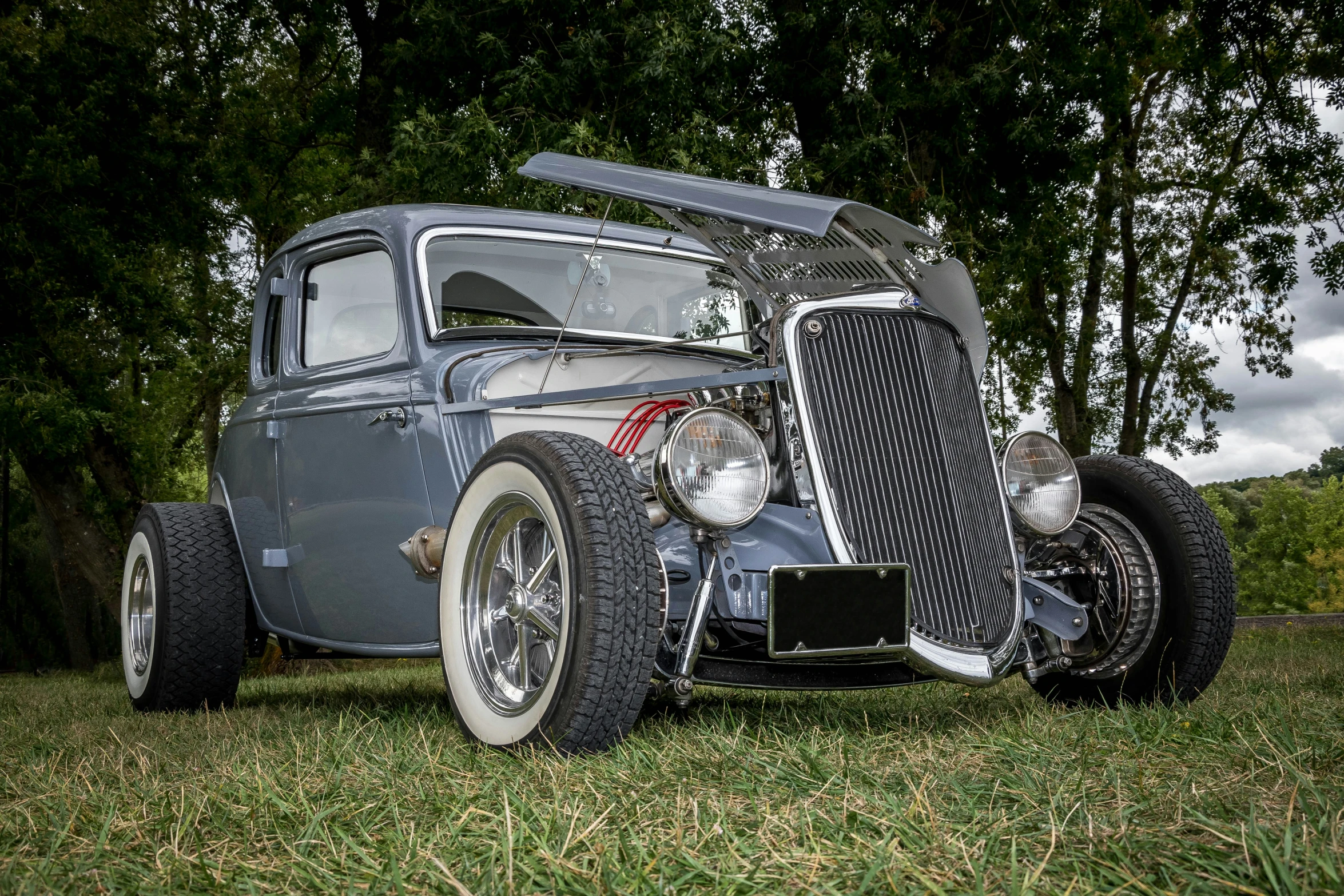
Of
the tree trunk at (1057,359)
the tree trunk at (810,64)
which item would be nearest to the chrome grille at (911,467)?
the tree trunk at (810,64)

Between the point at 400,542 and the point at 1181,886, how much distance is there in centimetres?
284

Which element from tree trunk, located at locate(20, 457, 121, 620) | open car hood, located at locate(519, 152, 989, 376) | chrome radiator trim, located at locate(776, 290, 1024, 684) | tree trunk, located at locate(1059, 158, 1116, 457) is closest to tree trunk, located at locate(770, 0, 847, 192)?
tree trunk, located at locate(1059, 158, 1116, 457)

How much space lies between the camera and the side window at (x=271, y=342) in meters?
5.02

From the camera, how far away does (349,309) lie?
14.7 feet

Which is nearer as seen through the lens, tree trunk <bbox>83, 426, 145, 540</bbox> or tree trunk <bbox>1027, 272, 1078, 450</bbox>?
tree trunk <bbox>83, 426, 145, 540</bbox>

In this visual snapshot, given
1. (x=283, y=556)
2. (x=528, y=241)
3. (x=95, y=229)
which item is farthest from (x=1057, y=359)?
(x=283, y=556)

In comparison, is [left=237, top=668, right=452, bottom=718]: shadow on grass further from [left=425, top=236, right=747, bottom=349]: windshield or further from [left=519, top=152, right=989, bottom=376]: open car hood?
[left=519, top=152, right=989, bottom=376]: open car hood

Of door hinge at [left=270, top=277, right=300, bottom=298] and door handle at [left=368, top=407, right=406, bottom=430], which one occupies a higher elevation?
door hinge at [left=270, top=277, right=300, bottom=298]

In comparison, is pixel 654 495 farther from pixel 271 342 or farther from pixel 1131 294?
pixel 1131 294

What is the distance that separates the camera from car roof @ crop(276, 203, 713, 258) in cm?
417

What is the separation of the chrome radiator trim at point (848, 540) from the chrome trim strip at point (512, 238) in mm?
1282

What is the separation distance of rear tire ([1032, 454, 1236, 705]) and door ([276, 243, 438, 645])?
221cm

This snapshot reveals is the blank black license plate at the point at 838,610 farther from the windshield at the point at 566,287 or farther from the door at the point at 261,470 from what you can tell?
the door at the point at 261,470

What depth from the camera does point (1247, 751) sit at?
2352mm
